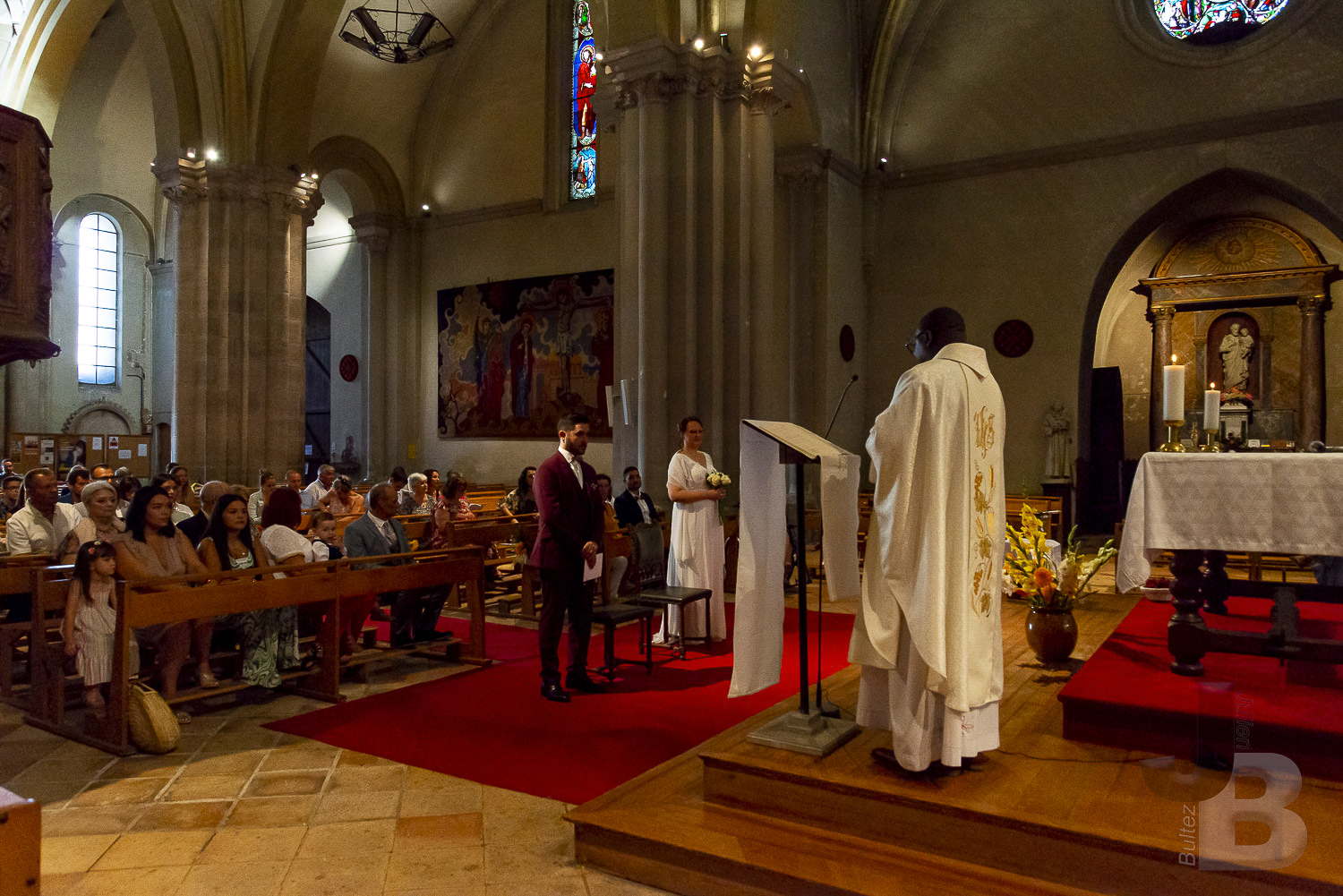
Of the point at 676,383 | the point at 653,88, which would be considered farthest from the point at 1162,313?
the point at 653,88

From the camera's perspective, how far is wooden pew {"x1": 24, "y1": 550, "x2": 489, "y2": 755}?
4.64 metres

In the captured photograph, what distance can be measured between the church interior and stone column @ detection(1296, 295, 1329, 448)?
0.18ft

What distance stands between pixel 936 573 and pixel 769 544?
867 millimetres

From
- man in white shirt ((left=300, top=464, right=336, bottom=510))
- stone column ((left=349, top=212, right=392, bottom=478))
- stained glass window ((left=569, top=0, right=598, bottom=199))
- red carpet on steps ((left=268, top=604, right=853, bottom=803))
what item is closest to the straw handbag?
red carpet on steps ((left=268, top=604, right=853, bottom=803))

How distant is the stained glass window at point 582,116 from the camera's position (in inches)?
673

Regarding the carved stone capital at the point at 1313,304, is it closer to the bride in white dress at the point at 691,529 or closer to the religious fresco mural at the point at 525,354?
the religious fresco mural at the point at 525,354

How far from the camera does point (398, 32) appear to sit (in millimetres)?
17406

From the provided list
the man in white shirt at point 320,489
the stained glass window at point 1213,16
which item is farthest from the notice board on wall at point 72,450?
the stained glass window at point 1213,16

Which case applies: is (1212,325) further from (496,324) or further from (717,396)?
(496,324)

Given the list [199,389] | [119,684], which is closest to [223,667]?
[119,684]

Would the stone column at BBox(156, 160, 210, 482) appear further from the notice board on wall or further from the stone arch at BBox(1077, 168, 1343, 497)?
the stone arch at BBox(1077, 168, 1343, 497)

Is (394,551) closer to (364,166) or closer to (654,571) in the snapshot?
(654,571)

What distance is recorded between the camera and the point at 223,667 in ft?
19.6

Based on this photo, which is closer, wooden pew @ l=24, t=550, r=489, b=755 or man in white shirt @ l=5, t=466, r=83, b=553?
wooden pew @ l=24, t=550, r=489, b=755
